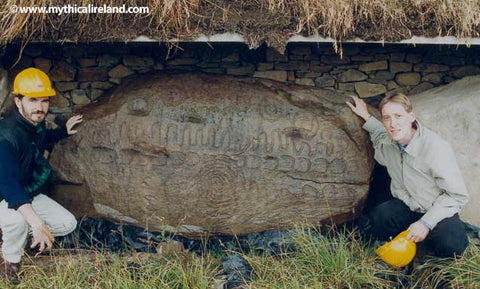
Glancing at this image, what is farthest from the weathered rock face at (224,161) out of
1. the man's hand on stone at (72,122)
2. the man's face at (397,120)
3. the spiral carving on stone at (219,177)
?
the man's face at (397,120)

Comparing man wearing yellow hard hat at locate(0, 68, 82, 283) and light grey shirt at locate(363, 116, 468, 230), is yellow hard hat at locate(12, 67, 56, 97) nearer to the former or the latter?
man wearing yellow hard hat at locate(0, 68, 82, 283)

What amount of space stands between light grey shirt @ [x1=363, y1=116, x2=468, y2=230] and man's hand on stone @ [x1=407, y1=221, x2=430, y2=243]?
0.05 m

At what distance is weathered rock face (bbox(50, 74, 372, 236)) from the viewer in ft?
20.0

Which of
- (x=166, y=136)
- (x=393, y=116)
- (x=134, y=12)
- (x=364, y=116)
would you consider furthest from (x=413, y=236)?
(x=134, y=12)

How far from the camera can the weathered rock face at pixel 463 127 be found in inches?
238

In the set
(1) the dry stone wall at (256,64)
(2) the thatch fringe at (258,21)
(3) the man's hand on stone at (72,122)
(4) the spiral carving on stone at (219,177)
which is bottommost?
(4) the spiral carving on stone at (219,177)

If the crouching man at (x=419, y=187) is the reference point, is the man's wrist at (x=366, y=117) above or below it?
above

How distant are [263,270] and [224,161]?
1233 millimetres

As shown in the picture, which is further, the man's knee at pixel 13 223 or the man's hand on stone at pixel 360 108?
the man's hand on stone at pixel 360 108

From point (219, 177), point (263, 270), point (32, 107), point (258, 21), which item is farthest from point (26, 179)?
point (258, 21)

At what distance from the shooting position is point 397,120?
211 inches

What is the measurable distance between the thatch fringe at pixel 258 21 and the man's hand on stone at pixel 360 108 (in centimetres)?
84

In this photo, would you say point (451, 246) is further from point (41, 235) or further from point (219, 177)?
point (41, 235)

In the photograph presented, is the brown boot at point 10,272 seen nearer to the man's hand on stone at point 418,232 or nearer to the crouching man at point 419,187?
the crouching man at point 419,187
